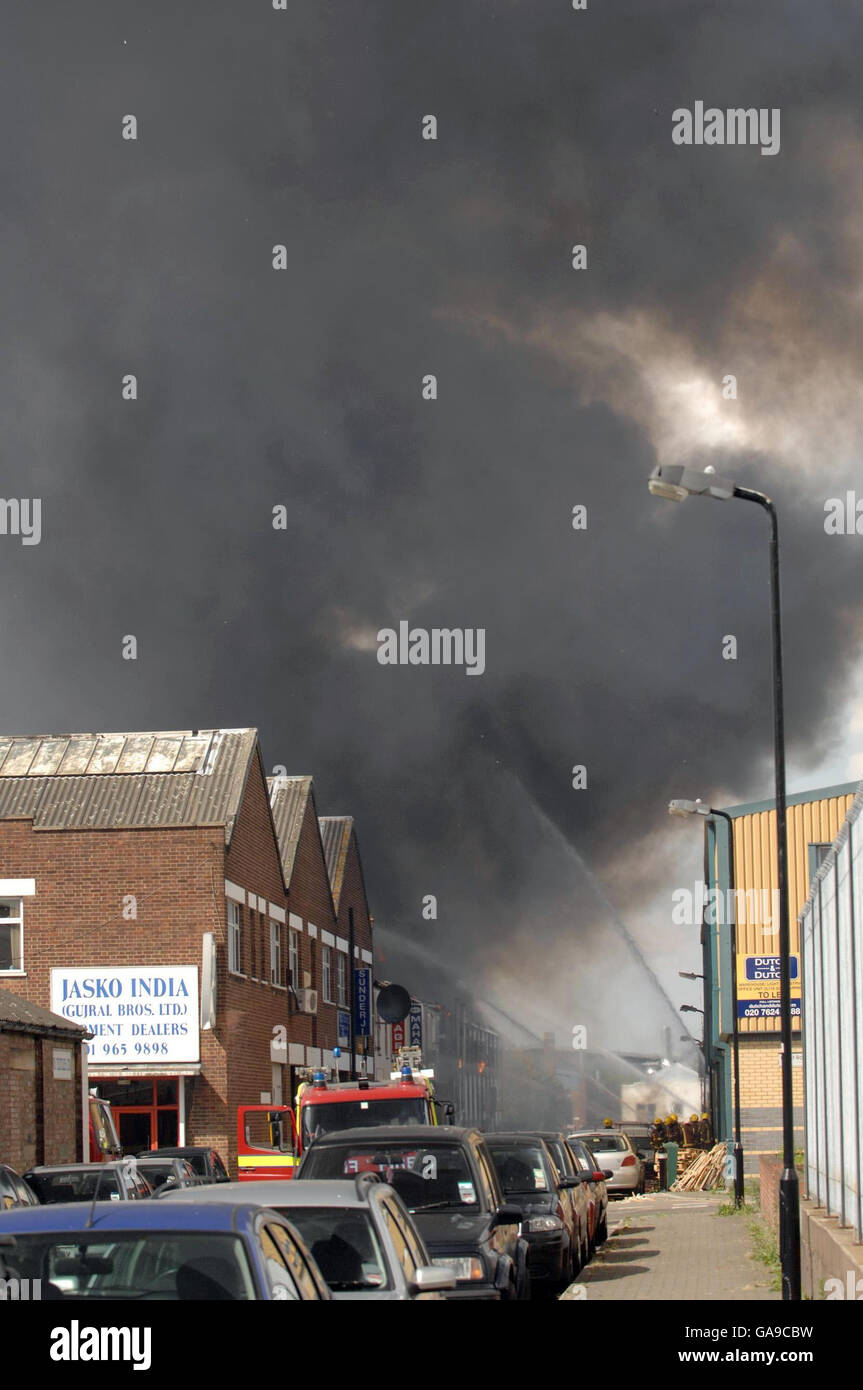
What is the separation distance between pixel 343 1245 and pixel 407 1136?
522cm

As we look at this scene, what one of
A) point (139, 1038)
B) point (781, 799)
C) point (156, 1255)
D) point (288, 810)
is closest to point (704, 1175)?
point (139, 1038)

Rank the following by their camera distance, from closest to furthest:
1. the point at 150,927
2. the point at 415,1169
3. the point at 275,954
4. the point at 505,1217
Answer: the point at 505,1217 → the point at 415,1169 → the point at 150,927 → the point at 275,954

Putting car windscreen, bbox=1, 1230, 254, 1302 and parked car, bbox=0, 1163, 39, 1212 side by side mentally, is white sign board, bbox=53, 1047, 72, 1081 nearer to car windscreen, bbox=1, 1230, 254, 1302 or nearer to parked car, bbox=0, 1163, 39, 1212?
parked car, bbox=0, 1163, 39, 1212

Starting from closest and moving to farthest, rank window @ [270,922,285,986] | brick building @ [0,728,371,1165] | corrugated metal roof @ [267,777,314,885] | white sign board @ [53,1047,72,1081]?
white sign board @ [53,1047,72,1081] → brick building @ [0,728,371,1165] → window @ [270,922,285,986] → corrugated metal roof @ [267,777,314,885]

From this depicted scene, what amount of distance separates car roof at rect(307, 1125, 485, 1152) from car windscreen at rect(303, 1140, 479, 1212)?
0.13 ft

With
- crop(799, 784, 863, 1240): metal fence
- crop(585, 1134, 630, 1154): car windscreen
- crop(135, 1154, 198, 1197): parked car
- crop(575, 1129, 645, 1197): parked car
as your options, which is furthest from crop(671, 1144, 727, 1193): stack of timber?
crop(799, 784, 863, 1240): metal fence

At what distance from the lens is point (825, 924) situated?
49.5 ft

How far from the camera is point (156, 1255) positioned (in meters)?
7.02

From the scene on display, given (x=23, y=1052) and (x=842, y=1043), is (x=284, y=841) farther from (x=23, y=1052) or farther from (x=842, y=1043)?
(x=842, y=1043)

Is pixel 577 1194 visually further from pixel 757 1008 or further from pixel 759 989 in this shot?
pixel 759 989

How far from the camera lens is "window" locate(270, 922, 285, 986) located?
150ft
